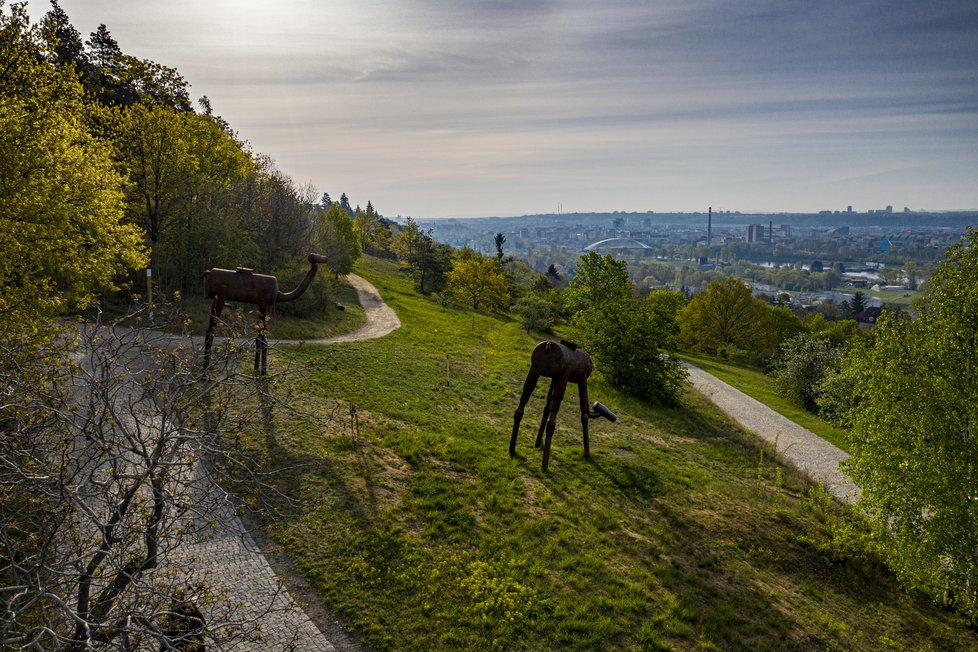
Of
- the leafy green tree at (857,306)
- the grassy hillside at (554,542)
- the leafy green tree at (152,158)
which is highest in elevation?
the leafy green tree at (152,158)

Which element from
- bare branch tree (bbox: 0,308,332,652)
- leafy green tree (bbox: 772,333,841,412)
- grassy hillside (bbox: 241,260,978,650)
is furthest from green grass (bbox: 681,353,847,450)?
bare branch tree (bbox: 0,308,332,652)

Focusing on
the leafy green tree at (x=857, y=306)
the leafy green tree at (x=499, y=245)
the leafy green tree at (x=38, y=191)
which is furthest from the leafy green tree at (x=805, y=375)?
the leafy green tree at (x=857, y=306)

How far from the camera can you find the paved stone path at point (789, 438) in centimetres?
2095

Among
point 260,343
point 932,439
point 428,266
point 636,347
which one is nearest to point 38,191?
point 260,343

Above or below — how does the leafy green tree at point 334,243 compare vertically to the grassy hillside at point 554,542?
above

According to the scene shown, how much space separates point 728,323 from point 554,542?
52997 millimetres

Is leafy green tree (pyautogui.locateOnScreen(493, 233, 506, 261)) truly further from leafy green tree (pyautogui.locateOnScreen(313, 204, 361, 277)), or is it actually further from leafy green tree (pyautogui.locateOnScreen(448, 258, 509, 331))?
leafy green tree (pyautogui.locateOnScreen(313, 204, 361, 277))

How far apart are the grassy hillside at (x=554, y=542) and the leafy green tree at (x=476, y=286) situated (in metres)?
39.7

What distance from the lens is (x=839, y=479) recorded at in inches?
838

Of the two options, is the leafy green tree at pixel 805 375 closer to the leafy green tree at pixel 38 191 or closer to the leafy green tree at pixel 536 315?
the leafy green tree at pixel 536 315

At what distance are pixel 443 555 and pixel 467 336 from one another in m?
29.3

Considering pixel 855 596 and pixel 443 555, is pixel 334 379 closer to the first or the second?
pixel 443 555

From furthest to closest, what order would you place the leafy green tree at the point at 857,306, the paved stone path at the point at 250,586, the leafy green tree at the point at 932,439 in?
the leafy green tree at the point at 857,306 → the leafy green tree at the point at 932,439 → the paved stone path at the point at 250,586

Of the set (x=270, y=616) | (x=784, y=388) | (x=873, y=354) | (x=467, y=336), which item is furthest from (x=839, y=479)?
(x=467, y=336)
